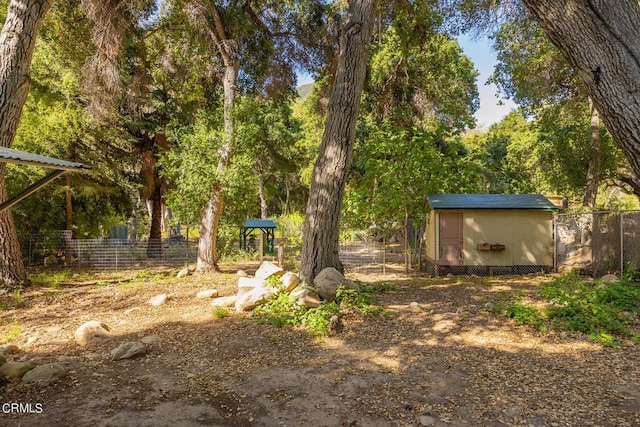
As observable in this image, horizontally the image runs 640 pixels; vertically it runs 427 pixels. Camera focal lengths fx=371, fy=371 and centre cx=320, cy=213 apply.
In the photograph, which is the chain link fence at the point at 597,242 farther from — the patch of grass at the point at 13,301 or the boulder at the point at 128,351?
the patch of grass at the point at 13,301

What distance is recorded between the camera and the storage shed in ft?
38.0

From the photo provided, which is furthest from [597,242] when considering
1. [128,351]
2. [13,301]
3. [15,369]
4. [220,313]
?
[13,301]

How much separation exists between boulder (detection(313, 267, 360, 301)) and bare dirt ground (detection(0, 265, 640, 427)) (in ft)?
2.16

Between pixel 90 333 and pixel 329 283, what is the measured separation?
3.72m

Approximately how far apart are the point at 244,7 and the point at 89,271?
982 centimetres

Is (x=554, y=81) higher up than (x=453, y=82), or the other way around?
(x=453, y=82)

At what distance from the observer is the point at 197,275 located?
11.1 m

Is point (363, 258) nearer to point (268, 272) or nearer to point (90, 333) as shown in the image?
point (268, 272)

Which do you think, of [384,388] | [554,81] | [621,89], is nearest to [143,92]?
[384,388]

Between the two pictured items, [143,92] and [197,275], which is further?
[143,92]

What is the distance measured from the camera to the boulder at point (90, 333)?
204 inches

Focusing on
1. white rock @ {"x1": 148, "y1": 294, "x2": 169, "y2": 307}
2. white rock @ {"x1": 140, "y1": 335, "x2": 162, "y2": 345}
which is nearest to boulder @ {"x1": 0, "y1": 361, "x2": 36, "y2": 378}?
white rock @ {"x1": 140, "y1": 335, "x2": 162, "y2": 345}

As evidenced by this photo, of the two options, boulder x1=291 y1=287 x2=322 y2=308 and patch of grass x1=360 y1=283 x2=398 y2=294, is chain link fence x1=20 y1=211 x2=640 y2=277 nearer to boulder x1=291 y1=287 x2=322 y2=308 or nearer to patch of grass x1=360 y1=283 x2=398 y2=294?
patch of grass x1=360 y1=283 x2=398 y2=294

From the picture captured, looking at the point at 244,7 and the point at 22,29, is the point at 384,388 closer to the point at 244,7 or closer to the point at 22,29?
the point at 22,29
